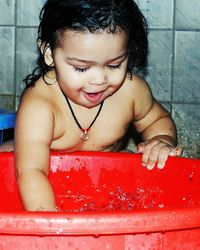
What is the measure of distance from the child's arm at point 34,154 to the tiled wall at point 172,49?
0.82 meters

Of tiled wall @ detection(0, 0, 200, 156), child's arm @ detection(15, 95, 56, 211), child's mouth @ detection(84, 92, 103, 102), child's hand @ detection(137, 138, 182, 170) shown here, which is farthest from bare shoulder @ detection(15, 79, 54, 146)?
tiled wall @ detection(0, 0, 200, 156)

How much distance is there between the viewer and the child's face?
3.31ft

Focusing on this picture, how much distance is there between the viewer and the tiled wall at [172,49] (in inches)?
73.3

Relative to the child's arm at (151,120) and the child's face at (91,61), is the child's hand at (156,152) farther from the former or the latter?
the child's face at (91,61)

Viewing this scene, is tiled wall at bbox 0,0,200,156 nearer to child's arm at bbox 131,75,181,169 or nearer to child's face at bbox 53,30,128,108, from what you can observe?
child's arm at bbox 131,75,181,169

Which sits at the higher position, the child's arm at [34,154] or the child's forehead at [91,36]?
the child's forehead at [91,36]

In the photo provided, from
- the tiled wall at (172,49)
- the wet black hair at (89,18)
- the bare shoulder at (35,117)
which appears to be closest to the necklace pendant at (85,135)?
the bare shoulder at (35,117)

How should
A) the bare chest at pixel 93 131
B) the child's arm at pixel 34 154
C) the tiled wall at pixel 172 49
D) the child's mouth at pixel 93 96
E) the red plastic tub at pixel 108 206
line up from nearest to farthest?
the red plastic tub at pixel 108 206 < the child's arm at pixel 34 154 < the child's mouth at pixel 93 96 < the bare chest at pixel 93 131 < the tiled wall at pixel 172 49

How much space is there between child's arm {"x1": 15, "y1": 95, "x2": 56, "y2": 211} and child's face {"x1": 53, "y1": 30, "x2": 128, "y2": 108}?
10cm

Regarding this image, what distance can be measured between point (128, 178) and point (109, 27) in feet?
1.18

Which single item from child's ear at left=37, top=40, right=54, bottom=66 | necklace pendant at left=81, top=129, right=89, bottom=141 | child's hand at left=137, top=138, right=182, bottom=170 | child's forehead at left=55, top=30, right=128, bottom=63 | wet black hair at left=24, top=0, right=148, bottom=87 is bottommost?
necklace pendant at left=81, top=129, right=89, bottom=141

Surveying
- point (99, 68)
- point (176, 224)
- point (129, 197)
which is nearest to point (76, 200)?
point (129, 197)

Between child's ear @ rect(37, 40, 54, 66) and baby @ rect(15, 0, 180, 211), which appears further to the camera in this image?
child's ear @ rect(37, 40, 54, 66)

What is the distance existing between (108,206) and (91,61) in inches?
16.2
